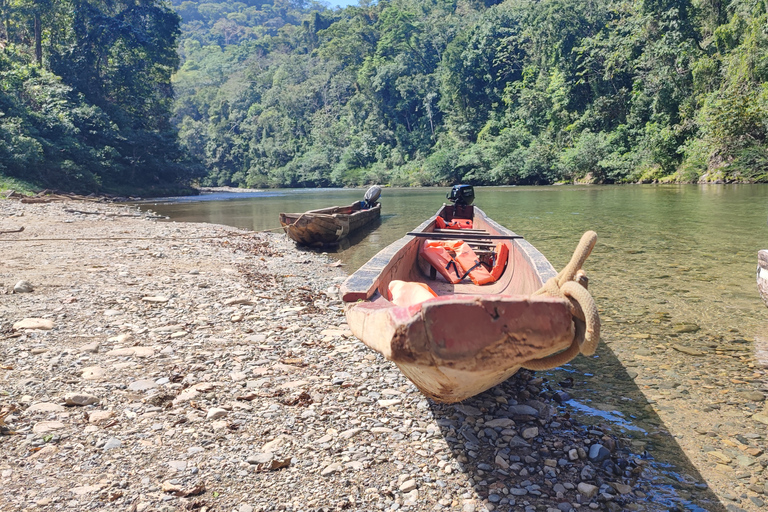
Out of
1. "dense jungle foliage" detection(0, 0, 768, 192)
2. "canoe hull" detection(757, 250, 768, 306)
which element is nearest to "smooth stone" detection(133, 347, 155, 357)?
"canoe hull" detection(757, 250, 768, 306)

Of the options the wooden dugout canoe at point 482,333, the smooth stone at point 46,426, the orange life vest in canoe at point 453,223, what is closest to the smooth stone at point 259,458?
the wooden dugout canoe at point 482,333

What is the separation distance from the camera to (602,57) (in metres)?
38.6

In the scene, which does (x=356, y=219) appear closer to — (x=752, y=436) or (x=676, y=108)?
(x=752, y=436)

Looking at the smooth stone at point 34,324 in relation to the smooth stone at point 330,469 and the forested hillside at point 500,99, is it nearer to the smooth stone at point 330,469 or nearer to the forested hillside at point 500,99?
the smooth stone at point 330,469

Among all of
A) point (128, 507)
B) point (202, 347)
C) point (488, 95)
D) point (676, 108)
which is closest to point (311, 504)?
point (128, 507)

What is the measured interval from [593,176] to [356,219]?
28.2 m

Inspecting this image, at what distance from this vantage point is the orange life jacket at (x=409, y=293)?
3.45 meters

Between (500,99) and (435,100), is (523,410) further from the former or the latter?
(435,100)

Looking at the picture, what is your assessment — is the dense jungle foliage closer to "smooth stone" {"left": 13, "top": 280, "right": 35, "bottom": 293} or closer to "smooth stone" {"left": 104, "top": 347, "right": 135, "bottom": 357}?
"smooth stone" {"left": 13, "top": 280, "right": 35, "bottom": 293}

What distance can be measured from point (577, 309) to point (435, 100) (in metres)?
58.4

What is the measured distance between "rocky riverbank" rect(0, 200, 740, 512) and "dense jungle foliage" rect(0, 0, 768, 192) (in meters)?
24.6

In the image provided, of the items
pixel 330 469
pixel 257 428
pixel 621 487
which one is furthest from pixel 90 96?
pixel 621 487

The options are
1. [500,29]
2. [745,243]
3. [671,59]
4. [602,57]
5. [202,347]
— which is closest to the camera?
[202,347]

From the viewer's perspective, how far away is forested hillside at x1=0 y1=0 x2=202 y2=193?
25984 millimetres
